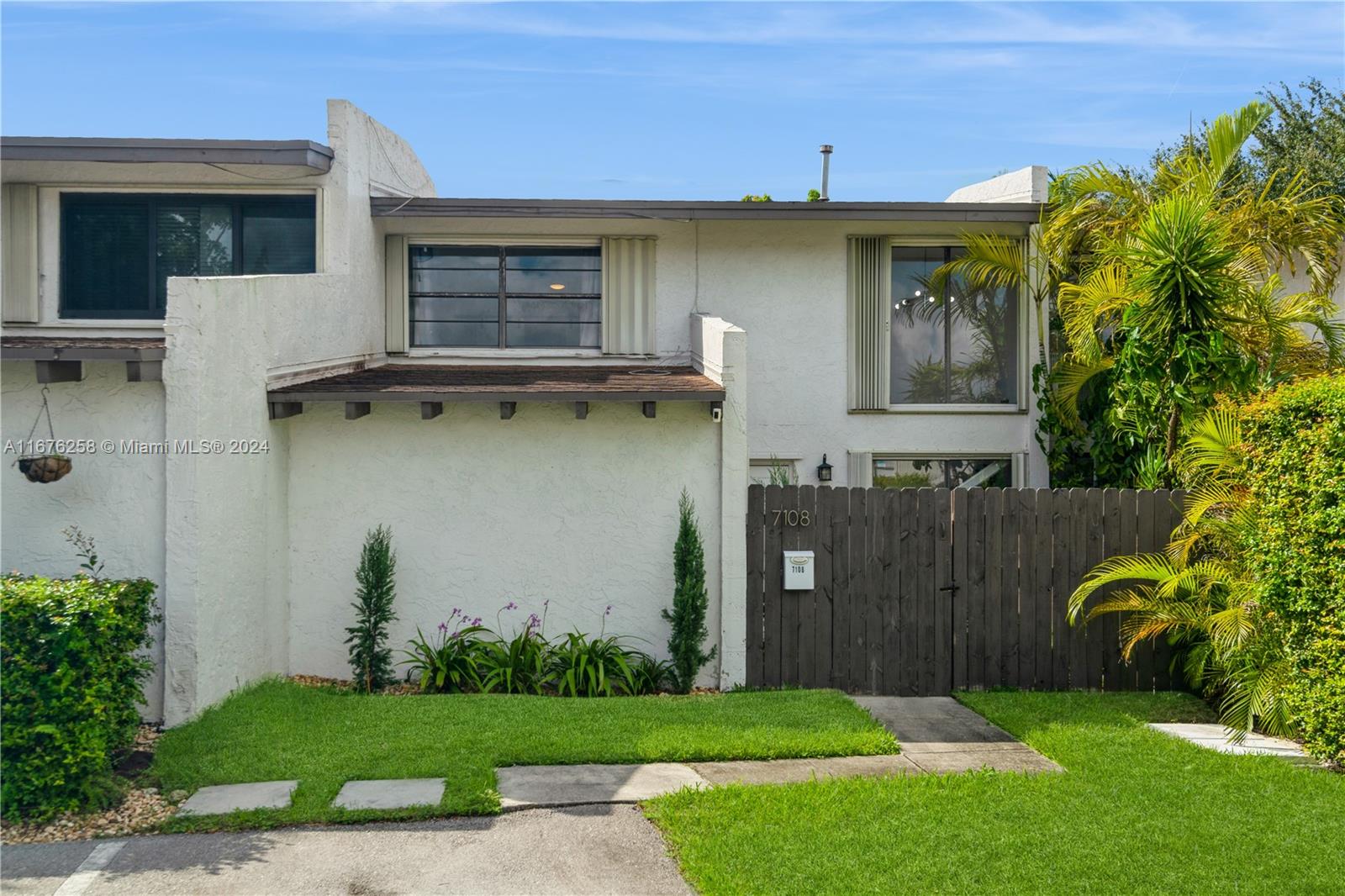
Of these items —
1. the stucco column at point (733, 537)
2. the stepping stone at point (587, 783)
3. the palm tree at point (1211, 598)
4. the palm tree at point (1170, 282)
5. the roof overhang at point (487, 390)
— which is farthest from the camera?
the palm tree at point (1170, 282)

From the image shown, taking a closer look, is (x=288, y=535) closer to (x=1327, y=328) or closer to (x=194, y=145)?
(x=194, y=145)

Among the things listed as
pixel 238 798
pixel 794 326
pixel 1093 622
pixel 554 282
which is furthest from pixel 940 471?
pixel 238 798

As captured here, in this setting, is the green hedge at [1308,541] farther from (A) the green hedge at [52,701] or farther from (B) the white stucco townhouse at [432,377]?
(A) the green hedge at [52,701]

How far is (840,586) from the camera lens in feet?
35.1

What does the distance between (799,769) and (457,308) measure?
325 inches

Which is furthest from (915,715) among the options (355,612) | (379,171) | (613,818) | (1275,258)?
(379,171)

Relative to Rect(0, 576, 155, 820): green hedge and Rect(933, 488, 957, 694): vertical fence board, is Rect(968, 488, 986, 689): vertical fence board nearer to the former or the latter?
Rect(933, 488, 957, 694): vertical fence board

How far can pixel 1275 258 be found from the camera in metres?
13.7

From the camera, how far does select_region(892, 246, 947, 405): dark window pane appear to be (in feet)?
46.4

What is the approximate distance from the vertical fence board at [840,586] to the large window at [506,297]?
189 inches

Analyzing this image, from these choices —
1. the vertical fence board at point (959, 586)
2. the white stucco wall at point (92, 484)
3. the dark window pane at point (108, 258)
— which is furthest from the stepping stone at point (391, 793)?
the dark window pane at point (108, 258)

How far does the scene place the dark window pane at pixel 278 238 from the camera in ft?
41.8

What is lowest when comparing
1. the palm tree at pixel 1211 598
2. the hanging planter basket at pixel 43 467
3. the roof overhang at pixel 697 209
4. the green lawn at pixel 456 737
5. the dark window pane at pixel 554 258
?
the green lawn at pixel 456 737

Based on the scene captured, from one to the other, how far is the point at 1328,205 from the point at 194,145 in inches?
506
